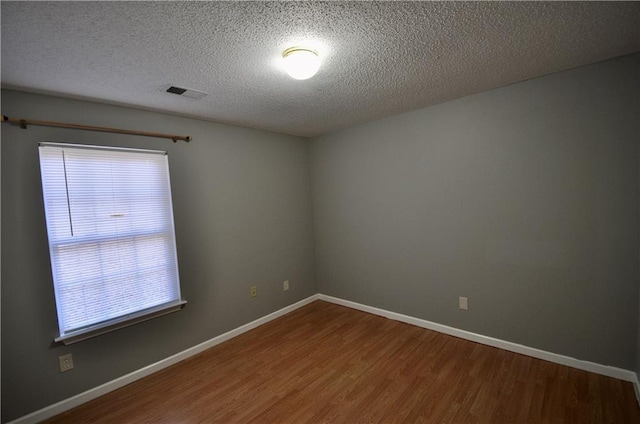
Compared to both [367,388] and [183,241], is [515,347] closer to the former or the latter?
[367,388]

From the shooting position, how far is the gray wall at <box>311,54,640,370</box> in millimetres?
1958

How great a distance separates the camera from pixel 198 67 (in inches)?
68.8

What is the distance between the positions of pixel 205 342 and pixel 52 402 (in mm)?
1126

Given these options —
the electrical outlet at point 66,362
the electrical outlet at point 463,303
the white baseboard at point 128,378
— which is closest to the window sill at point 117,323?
the electrical outlet at point 66,362

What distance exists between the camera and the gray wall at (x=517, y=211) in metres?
1.96

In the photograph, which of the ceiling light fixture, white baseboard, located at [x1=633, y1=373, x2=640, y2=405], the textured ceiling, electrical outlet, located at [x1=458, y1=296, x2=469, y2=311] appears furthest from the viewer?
electrical outlet, located at [x1=458, y1=296, x2=469, y2=311]

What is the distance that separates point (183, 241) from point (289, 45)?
2047mm

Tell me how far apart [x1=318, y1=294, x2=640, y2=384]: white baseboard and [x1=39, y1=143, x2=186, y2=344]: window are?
7.51ft

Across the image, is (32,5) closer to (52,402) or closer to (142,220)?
(142,220)

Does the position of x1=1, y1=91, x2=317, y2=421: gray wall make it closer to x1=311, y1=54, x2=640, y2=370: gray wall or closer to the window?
the window

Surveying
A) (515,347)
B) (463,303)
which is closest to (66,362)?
(463,303)

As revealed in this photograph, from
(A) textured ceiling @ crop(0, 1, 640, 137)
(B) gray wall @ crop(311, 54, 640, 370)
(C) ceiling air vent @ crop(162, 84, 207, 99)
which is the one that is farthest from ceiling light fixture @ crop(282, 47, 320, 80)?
(B) gray wall @ crop(311, 54, 640, 370)

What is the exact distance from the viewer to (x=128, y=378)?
7.56 ft

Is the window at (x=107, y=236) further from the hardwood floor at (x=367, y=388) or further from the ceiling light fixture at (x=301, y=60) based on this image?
the ceiling light fixture at (x=301, y=60)
